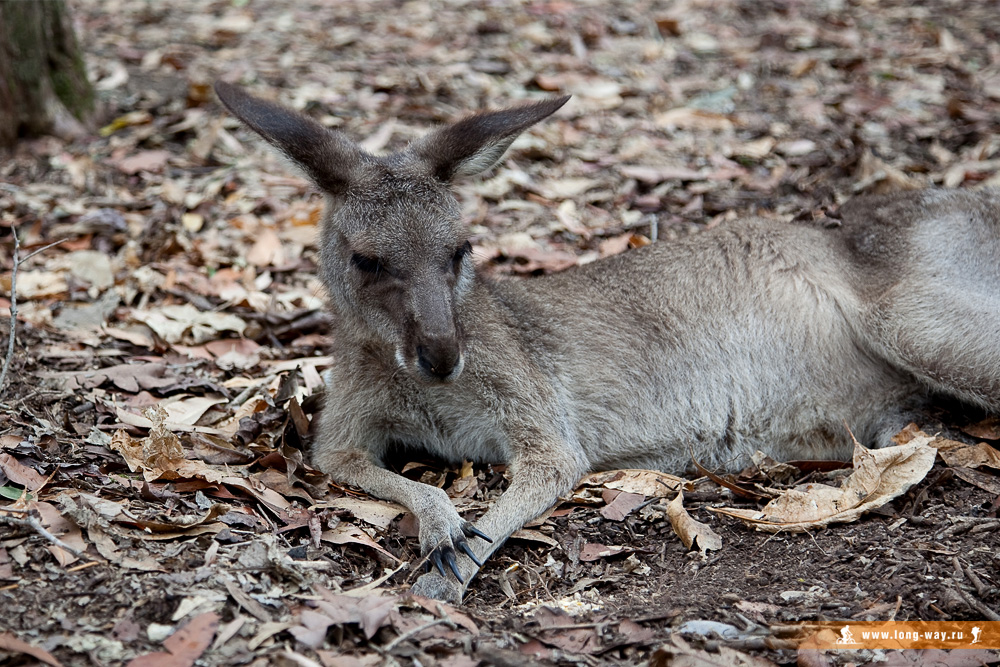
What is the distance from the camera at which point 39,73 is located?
764cm

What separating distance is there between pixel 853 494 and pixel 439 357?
2095 millimetres

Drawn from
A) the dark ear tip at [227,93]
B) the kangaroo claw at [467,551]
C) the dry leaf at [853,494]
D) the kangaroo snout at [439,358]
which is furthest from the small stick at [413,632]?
the dark ear tip at [227,93]

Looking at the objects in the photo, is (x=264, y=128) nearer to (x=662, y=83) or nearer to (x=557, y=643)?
(x=557, y=643)

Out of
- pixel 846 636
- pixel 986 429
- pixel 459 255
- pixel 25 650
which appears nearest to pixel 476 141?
pixel 459 255

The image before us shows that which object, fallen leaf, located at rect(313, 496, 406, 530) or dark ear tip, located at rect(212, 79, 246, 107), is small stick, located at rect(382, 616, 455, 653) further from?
dark ear tip, located at rect(212, 79, 246, 107)

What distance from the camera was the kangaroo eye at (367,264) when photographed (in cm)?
449

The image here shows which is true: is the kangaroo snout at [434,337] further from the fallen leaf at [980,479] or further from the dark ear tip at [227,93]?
the fallen leaf at [980,479]

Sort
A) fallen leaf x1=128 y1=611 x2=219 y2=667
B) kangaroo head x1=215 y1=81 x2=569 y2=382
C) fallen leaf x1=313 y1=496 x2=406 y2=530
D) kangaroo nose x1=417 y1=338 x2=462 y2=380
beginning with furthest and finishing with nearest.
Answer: fallen leaf x1=313 y1=496 x2=406 y2=530 → kangaroo head x1=215 y1=81 x2=569 y2=382 → kangaroo nose x1=417 y1=338 x2=462 y2=380 → fallen leaf x1=128 y1=611 x2=219 y2=667

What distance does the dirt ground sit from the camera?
3561 millimetres

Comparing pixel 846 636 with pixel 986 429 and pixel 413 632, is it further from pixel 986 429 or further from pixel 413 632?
pixel 986 429

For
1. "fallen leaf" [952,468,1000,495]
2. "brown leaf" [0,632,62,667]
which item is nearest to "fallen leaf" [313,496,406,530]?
"brown leaf" [0,632,62,667]

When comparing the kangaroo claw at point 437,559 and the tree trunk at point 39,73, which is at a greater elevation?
the tree trunk at point 39,73

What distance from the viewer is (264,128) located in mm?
4520

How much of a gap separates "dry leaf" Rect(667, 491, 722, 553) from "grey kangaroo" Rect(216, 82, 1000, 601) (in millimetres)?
574
